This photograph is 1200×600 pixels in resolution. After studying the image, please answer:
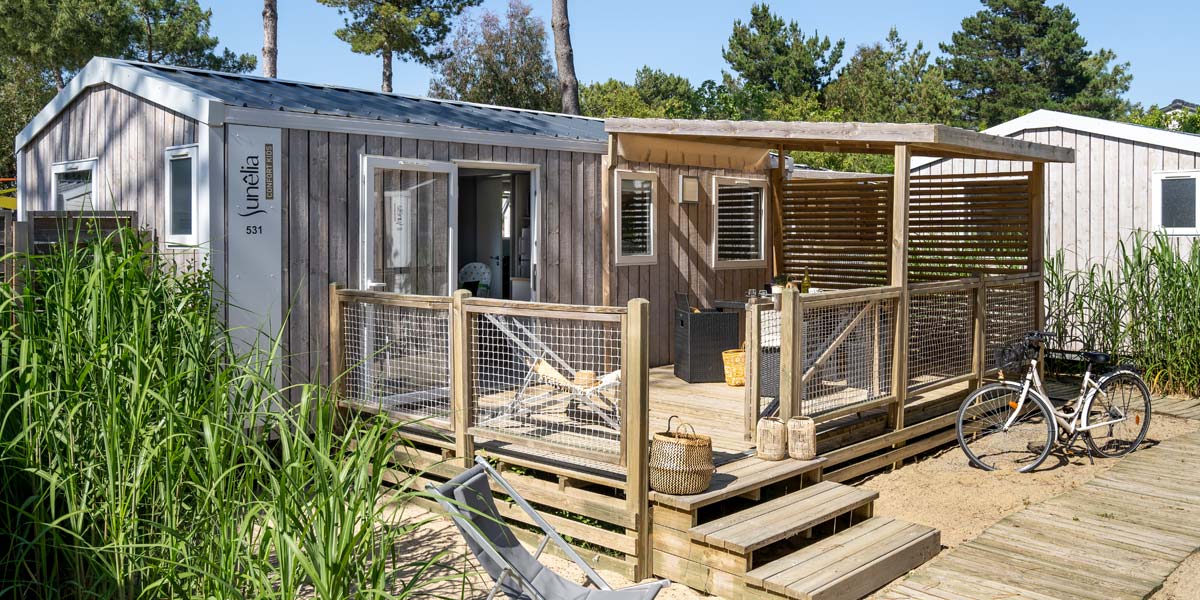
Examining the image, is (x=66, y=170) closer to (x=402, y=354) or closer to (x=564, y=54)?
(x=402, y=354)

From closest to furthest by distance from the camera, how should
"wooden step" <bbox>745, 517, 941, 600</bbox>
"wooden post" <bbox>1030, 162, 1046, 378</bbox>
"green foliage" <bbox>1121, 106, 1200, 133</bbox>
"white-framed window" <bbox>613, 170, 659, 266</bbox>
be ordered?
"wooden step" <bbox>745, 517, 941, 600</bbox>, "wooden post" <bbox>1030, 162, 1046, 378</bbox>, "white-framed window" <bbox>613, 170, 659, 266</bbox>, "green foliage" <bbox>1121, 106, 1200, 133</bbox>

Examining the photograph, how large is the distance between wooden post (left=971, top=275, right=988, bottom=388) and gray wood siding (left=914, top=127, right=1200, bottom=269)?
126 inches

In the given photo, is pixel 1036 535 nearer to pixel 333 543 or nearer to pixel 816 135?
pixel 816 135

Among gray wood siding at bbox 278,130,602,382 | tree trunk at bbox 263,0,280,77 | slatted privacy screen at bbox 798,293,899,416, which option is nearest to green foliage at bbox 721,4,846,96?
tree trunk at bbox 263,0,280,77

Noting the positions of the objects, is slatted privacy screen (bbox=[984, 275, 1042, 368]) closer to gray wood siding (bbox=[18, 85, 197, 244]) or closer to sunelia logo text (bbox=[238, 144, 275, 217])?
sunelia logo text (bbox=[238, 144, 275, 217])

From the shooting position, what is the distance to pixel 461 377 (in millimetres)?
5785

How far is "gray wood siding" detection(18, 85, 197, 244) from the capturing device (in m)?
6.70

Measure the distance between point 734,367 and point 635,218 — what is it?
1.74 meters

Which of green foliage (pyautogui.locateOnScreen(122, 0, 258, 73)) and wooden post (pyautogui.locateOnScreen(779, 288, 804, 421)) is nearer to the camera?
wooden post (pyautogui.locateOnScreen(779, 288, 804, 421))

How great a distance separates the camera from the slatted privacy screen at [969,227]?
859 centimetres

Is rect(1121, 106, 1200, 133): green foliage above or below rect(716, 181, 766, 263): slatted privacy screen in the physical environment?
above

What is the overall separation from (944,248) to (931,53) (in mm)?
34466

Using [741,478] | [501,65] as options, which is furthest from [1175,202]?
[501,65]

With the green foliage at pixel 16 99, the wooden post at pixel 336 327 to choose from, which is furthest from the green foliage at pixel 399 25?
A: the wooden post at pixel 336 327
